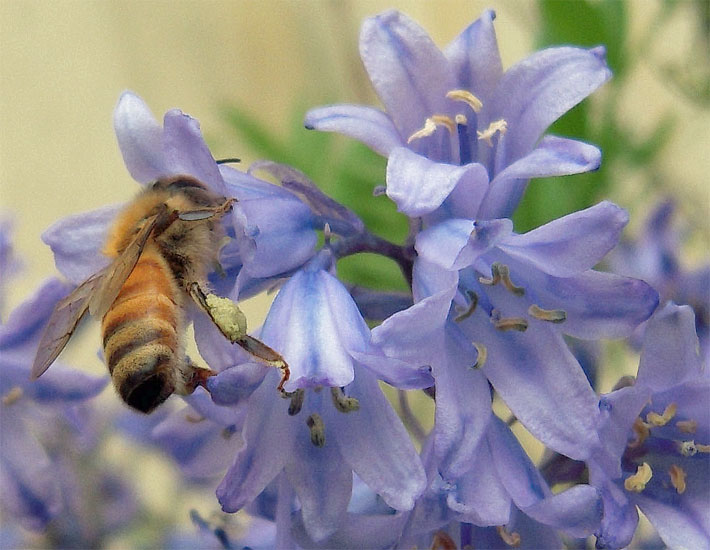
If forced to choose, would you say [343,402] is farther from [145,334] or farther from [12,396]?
[12,396]

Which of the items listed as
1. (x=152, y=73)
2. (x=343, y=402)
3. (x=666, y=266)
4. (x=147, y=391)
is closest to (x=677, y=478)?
(x=343, y=402)

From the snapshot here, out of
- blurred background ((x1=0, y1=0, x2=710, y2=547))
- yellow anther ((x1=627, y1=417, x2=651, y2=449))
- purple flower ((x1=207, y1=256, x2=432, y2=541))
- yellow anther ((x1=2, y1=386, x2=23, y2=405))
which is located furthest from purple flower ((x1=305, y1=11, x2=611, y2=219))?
blurred background ((x1=0, y1=0, x2=710, y2=547))

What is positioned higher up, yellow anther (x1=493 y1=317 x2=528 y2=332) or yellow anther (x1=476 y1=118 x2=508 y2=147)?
yellow anther (x1=476 y1=118 x2=508 y2=147)

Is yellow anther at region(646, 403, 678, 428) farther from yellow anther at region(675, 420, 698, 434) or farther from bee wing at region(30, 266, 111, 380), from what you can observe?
bee wing at region(30, 266, 111, 380)

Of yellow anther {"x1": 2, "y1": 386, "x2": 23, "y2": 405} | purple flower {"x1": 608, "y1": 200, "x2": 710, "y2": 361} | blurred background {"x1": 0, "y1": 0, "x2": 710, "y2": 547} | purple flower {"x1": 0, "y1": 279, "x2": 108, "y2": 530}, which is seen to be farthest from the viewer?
blurred background {"x1": 0, "y1": 0, "x2": 710, "y2": 547}

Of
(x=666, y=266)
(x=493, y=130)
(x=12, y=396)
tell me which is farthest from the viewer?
(x=666, y=266)

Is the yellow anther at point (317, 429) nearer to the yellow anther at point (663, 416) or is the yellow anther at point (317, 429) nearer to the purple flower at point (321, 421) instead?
the purple flower at point (321, 421)

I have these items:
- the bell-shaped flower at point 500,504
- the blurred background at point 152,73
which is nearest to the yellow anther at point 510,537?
the bell-shaped flower at point 500,504
